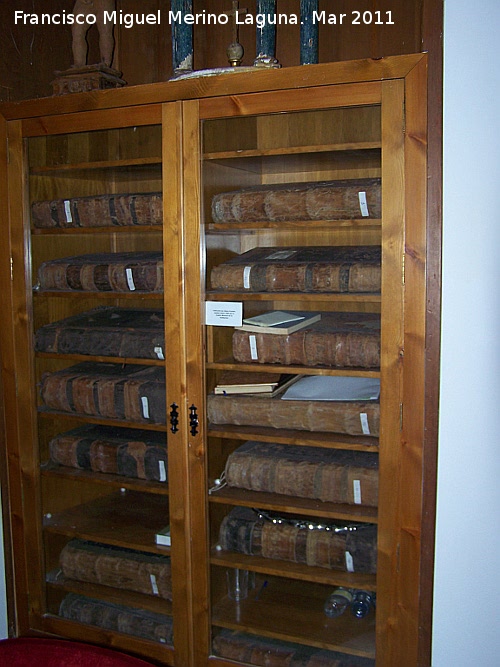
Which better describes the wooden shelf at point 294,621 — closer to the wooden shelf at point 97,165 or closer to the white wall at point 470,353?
the white wall at point 470,353

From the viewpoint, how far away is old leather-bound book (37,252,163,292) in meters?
2.06

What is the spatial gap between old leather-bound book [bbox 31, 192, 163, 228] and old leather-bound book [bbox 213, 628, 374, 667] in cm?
134

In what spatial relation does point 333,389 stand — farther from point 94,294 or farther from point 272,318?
point 94,294

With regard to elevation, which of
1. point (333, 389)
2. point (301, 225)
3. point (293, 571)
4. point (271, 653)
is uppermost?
point (301, 225)

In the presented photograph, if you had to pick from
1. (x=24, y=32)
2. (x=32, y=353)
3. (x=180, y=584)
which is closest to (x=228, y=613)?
(x=180, y=584)

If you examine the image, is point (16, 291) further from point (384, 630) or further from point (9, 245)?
point (384, 630)

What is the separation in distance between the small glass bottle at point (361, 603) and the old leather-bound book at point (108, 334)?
93cm

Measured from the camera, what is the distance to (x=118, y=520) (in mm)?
2279

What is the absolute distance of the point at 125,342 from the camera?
212cm

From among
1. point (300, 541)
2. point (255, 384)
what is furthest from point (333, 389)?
point (300, 541)

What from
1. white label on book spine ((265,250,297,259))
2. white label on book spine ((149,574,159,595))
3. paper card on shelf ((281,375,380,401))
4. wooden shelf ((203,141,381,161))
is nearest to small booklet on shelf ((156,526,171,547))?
white label on book spine ((149,574,159,595))

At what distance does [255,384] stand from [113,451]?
57 cm

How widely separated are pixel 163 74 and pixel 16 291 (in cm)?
102

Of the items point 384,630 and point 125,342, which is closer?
point 384,630
